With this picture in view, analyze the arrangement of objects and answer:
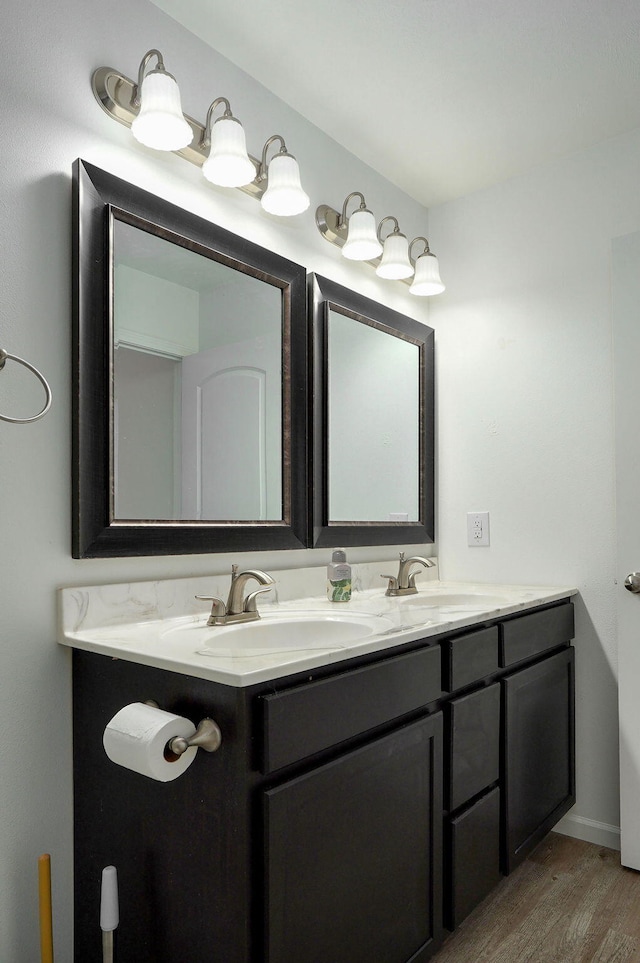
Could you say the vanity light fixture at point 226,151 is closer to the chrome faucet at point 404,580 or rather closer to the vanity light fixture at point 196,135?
the vanity light fixture at point 196,135

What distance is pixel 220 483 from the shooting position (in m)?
1.71

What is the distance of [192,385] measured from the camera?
1.65 metres

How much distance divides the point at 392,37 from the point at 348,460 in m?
1.16

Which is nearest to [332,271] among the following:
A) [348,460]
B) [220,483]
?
[348,460]

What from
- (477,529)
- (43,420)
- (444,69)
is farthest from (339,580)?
(444,69)

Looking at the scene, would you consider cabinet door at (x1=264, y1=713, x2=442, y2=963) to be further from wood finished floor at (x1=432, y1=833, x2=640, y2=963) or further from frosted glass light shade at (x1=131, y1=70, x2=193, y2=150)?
frosted glass light shade at (x1=131, y1=70, x2=193, y2=150)

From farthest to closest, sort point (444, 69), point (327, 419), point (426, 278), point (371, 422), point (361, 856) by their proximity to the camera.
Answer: point (426, 278), point (371, 422), point (327, 419), point (444, 69), point (361, 856)

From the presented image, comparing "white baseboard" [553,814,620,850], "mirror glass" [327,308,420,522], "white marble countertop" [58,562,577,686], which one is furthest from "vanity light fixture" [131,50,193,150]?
"white baseboard" [553,814,620,850]

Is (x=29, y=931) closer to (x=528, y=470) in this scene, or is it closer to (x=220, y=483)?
(x=220, y=483)

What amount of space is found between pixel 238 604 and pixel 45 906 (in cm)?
67

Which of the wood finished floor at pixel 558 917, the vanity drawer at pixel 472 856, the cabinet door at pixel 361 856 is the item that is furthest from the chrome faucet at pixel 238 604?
the wood finished floor at pixel 558 917

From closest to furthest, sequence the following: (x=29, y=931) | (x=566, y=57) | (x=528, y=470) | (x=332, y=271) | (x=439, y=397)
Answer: (x=29, y=931) < (x=566, y=57) < (x=332, y=271) < (x=528, y=470) < (x=439, y=397)

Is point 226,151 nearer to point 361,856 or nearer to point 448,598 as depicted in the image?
point 448,598

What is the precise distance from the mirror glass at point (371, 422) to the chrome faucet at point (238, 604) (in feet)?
1.78
